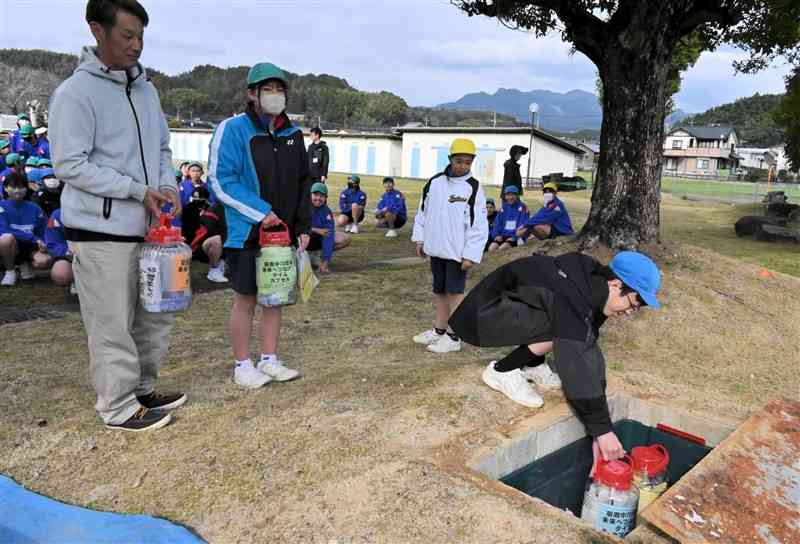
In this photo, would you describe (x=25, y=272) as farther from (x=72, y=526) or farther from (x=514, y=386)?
(x=514, y=386)

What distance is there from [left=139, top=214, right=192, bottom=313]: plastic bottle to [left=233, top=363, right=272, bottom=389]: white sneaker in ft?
2.76

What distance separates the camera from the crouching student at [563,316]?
315 centimetres

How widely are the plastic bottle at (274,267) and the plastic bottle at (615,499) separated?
1.90 m

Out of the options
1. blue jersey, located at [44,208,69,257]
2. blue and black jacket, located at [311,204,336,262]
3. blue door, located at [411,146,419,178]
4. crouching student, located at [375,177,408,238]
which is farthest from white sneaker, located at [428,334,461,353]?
blue door, located at [411,146,419,178]

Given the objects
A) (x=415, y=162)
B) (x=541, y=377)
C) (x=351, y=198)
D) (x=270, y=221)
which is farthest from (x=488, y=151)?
(x=270, y=221)

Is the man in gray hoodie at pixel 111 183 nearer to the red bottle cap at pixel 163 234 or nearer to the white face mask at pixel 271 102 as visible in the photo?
the red bottle cap at pixel 163 234

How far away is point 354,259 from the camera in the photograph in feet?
30.3

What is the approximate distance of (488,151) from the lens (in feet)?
122

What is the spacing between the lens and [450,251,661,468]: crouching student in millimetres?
3146

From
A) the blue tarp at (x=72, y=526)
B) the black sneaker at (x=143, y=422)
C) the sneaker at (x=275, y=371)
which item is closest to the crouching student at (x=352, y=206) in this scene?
the sneaker at (x=275, y=371)

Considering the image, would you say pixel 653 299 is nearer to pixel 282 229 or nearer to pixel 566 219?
pixel 282 229

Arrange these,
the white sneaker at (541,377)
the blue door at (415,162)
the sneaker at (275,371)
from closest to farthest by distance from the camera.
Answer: the sneaker at (275,371)
the white sneaker at (541,377)
the blue door at (415,162)

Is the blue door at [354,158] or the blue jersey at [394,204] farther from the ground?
the blue door at [354,158]

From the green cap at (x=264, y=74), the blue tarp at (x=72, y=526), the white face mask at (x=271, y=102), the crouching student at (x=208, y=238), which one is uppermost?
the green cap at (x=264, y=74)
